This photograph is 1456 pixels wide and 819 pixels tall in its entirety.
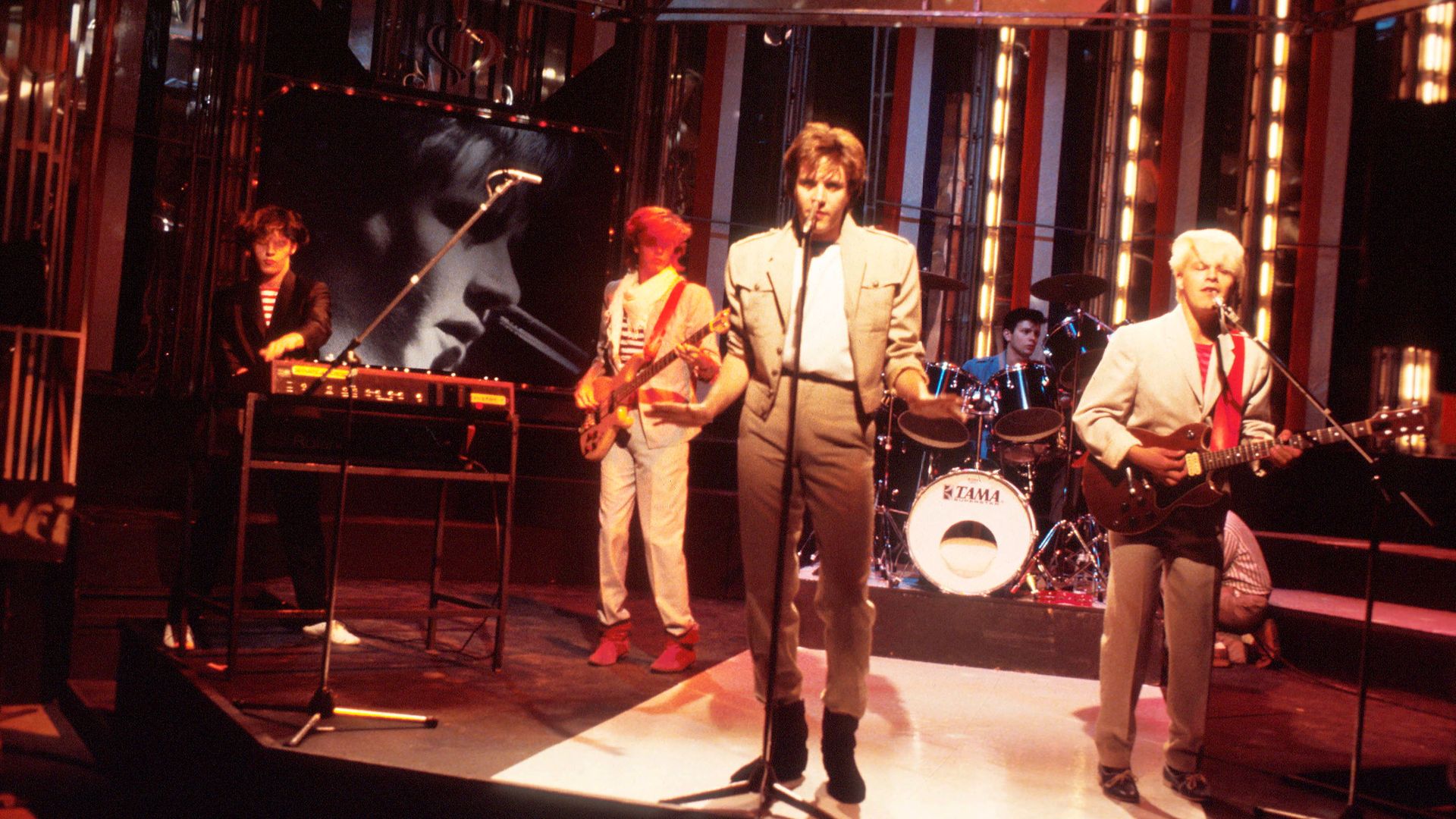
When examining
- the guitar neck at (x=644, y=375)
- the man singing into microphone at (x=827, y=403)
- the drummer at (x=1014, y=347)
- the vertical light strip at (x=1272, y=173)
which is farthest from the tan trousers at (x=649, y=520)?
the vertical light strip at (x=1272, y=173)

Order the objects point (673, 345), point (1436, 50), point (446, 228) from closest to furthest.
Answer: point (673, 345)
point (446, 228)
point (1436, 50)

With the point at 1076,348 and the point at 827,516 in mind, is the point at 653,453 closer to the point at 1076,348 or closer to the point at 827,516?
the point at 827,516

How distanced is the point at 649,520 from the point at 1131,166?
25.0 feet

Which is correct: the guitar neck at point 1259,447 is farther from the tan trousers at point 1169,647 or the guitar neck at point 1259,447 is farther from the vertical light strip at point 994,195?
the vertical light strip at point 994,195

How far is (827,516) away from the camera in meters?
3.46

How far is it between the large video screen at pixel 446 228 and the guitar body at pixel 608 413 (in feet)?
10.5

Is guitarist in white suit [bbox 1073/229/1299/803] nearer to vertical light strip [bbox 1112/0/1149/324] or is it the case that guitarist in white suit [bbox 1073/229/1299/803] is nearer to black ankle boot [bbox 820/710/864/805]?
black ankle boot [bbox 820/710/864/805]

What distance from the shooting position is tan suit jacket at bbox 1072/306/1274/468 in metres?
4.09

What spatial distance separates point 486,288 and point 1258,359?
5.80 metres

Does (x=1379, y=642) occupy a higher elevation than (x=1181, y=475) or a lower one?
lower

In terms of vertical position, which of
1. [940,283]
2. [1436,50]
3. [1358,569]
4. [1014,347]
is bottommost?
[1358,569]

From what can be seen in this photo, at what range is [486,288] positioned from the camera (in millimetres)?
8578

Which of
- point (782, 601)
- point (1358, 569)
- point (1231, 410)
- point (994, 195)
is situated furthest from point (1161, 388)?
point (994, 195)

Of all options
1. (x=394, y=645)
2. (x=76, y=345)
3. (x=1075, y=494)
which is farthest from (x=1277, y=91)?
(x=76, y=345)
